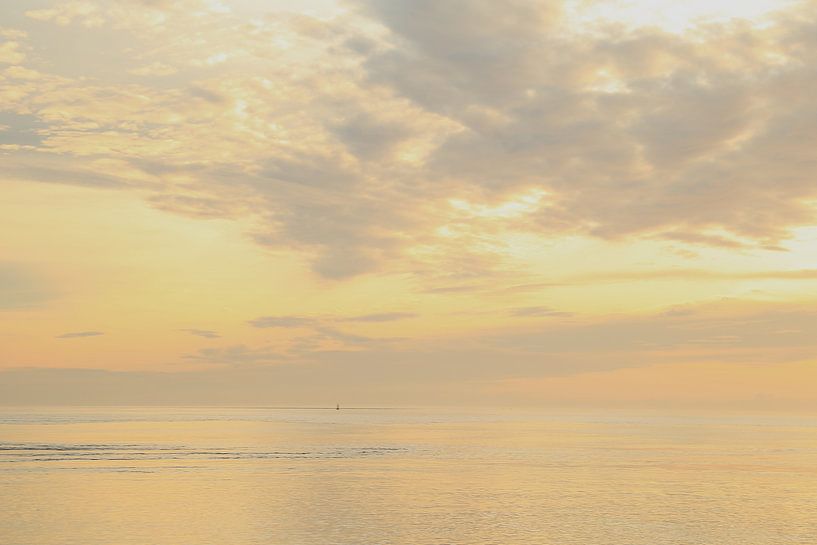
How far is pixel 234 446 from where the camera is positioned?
126m

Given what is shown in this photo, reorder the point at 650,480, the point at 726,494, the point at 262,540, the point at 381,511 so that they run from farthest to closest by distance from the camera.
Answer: the point at 650,480 < the point at 726,494 < the point at 381,511 < the point at 262,540

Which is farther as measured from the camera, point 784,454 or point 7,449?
point 784,454

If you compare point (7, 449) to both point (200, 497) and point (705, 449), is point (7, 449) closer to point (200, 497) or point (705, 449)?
point (200, 497)

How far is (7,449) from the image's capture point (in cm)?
11138

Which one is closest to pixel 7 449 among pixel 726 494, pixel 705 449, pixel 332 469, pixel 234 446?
pixel 234 446

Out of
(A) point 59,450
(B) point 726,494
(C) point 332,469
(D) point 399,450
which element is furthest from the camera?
(D) point 399,450

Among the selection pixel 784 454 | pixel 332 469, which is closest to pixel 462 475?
pixel 332 469

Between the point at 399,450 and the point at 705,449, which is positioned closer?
the point at 399,450

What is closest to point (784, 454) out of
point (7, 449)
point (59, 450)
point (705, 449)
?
point (705, 449)

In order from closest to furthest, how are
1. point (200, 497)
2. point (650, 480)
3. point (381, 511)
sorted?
point (381, 511)
point (200, 497)
point (650, 480)

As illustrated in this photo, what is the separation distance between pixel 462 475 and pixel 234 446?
5528 cm

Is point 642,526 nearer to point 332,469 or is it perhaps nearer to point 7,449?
point 332,469

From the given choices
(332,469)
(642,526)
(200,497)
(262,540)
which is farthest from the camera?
(332,469)

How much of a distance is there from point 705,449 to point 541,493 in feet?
241
